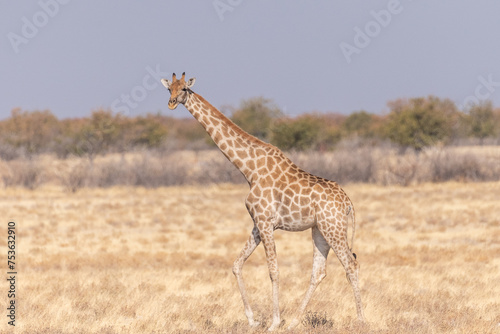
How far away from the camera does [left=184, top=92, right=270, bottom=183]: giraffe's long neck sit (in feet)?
26.8

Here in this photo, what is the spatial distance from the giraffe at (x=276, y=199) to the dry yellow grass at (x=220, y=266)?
2.66 ft

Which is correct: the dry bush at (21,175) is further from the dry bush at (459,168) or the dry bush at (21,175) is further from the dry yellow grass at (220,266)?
the dry bush at (459,168)

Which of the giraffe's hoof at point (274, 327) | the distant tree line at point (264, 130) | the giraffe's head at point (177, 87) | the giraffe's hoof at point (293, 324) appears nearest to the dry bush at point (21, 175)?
the distant tree line at point (264, 130)

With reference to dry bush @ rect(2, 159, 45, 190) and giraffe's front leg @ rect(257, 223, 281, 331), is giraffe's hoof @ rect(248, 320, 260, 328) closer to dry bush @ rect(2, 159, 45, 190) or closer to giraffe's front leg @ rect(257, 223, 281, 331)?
giraffe's front leg @ rect(257, 223, 281, 331)

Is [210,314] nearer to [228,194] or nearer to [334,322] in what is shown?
[334,322]

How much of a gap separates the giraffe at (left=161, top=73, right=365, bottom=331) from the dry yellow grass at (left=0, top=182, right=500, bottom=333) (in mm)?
809

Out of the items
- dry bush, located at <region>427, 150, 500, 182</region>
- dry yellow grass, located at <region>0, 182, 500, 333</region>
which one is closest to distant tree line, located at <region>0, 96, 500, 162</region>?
dry bush, located at <region>427, 150, 500, 182</region>

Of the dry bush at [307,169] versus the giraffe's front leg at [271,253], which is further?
the dry bush at [307,169]

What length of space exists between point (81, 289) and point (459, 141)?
2012 inches

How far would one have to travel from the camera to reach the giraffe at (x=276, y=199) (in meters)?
7.90

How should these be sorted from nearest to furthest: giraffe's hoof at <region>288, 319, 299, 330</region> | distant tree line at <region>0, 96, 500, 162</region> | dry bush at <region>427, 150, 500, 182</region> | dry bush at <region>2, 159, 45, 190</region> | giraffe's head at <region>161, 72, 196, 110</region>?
1. giraffe's head at <region>161, 72, 196, 110</region>
2. giraffe's hoof at <region>288, 319, 299, 330</region>
3. dry bush at <region>2, 159, 45, 190</region>
4. dry bush at <region>427, 150, 500, 182</region>
5. distant tree line at <region>0, 96, 500, 162</region>

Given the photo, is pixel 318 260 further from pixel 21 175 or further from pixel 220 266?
pixel 21 175

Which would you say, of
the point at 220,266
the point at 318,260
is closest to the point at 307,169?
the point at 220,266

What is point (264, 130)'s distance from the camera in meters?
54.9
